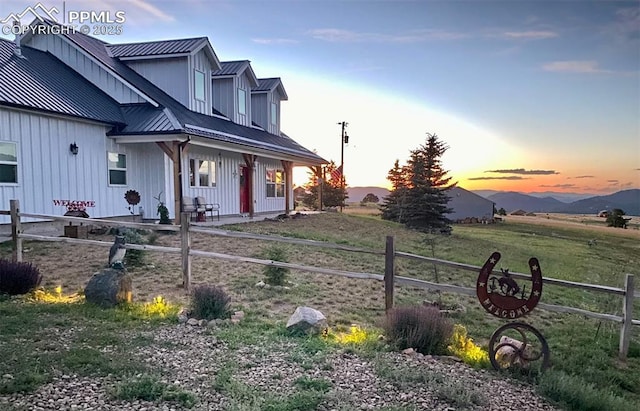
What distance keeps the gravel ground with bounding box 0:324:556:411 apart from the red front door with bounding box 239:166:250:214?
13.8 m

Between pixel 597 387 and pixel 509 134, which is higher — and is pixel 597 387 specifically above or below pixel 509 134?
below

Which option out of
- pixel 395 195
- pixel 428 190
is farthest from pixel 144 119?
pixel 395 195

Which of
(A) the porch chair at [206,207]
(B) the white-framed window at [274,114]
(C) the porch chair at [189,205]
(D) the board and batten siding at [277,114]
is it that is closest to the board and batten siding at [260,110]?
(D) the board and batten siding at [277,114]

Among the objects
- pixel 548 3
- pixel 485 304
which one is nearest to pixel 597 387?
pixel 485 304

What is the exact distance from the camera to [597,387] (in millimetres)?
4523

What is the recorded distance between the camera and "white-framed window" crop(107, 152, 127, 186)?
1301 centimetres

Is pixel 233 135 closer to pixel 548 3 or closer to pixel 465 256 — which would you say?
pixel 465 256

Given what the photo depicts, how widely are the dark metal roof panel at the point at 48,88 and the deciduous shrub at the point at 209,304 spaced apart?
26.2 feet

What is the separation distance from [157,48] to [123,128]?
4650 mm

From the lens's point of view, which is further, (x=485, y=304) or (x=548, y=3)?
(x=548, y=3)

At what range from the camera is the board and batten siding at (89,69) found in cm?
1403

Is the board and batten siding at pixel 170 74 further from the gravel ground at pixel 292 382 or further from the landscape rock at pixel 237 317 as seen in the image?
the gravel ground at pixel 292 382

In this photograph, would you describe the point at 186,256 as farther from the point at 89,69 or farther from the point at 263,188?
the point at 263,188

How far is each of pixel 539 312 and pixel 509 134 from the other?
763 cm
